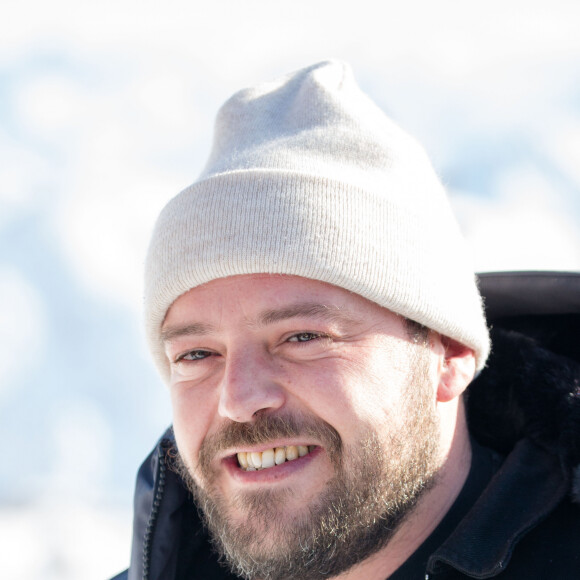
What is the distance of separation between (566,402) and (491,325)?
47 cm

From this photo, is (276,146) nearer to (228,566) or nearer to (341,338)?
(341,338)

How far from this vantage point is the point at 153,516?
A: 2262mm

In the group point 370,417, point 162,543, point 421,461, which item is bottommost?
point 162,543

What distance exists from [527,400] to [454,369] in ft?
0.72

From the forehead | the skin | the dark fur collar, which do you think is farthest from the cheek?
the dark fur collar

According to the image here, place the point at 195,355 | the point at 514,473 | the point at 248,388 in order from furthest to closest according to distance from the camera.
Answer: the point at 195,355 < the point at 514,473 < the point at 248,388

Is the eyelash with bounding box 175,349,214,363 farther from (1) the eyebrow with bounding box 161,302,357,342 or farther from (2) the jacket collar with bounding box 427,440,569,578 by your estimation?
(2) the jacket collar with bounding box 427,440,569,578

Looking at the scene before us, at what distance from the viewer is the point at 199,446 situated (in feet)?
7.07

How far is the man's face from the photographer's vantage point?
196cm

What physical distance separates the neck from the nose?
1.65 ft

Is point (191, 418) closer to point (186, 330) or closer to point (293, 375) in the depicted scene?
point (186, 330)

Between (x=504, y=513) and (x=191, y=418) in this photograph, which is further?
(x=191, y=418)

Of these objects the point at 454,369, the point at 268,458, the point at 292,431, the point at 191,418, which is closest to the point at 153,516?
the point at 191,418

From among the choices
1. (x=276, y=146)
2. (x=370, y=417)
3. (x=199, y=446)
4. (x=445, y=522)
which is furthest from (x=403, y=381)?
(x=276, y=146)
